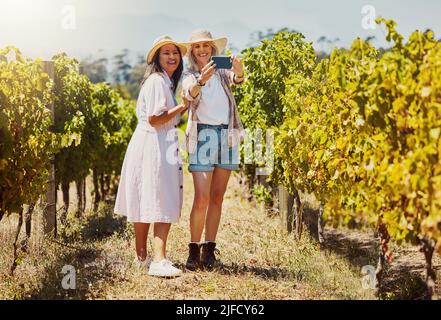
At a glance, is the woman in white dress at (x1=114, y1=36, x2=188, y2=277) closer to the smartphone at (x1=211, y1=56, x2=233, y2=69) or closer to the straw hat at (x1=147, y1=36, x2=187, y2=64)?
the straw hat at (x1=147, y1=36, x2=187, y2=64)

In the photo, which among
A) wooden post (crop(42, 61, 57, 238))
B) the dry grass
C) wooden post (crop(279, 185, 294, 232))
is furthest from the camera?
wooden post (crop(279, 185, 294, 232))

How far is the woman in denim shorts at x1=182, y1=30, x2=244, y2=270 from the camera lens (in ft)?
17.7

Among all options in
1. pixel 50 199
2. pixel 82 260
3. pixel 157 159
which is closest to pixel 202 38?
pixel 157 159

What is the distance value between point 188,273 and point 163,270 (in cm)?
25

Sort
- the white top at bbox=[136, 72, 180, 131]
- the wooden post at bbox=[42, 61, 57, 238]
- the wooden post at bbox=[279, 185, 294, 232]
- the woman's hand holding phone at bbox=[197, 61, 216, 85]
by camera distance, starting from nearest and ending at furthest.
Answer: the woman's hand holding phone at bbox=[197, 61, 216, 85]
the white top at bbox=[136, 72, 180, 131]
the wooden post at bbox=[42, 61, 57, 238]
the wooden post at bbox=[279, 185, 294, 232]

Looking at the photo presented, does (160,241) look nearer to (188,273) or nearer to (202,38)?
(188,273)

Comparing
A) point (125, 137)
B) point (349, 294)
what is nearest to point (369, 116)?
point (349, 294)

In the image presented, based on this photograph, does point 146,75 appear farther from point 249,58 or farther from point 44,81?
point 249,58

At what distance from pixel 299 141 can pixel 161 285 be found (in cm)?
234

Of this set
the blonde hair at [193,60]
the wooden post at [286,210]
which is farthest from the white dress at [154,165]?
the wooden post at [286,210]

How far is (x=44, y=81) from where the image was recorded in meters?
5.80

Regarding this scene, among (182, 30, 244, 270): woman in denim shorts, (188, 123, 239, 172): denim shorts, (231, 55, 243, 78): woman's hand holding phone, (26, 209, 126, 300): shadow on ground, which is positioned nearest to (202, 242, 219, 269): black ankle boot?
(182, 30, 244, 270): woman in denim shorts

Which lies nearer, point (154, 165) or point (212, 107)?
point (154, 165)

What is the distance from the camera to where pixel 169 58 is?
17.9 feet
